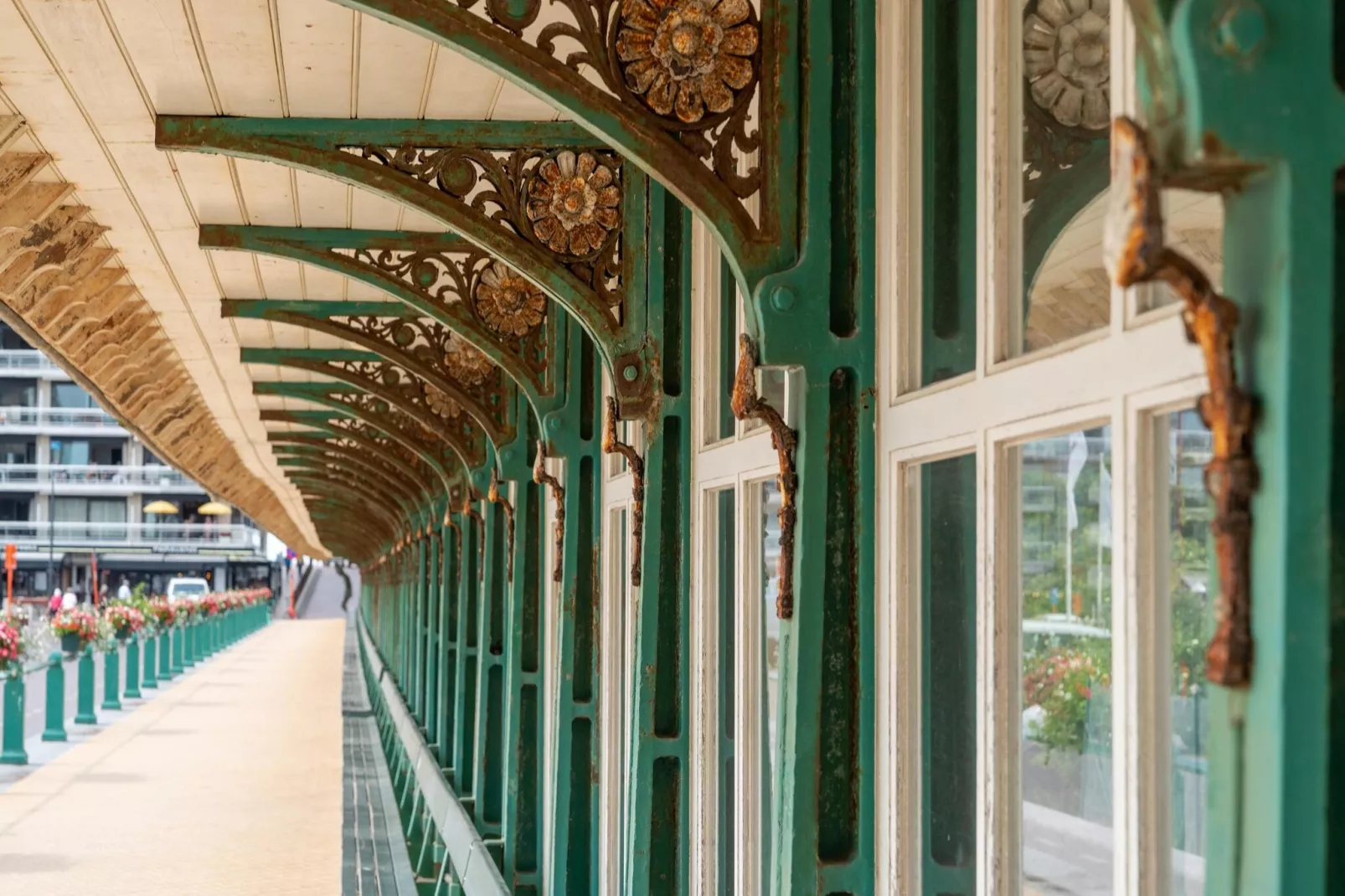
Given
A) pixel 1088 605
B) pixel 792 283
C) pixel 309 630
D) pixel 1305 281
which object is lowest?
pixel 309 630

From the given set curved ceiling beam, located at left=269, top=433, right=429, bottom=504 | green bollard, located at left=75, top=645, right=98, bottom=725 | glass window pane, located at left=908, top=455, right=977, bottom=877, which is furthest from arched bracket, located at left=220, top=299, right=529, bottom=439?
green bollard, located at left=75, top=645, right=98, bottom=725

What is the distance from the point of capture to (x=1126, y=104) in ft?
6.25

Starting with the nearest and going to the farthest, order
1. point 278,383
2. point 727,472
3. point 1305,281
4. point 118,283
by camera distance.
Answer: point 1305,281, point 727,472, point 118,283, point 278,383

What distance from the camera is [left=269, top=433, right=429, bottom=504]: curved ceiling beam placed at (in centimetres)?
1723

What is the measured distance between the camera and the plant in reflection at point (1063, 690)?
2.07 m

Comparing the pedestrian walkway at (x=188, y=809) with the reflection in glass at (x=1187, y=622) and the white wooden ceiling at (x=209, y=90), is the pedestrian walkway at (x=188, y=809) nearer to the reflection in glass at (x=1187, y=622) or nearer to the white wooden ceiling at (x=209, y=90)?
the white wooden ceiling at (x=209, y=90)

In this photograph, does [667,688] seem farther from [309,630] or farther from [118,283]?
[309,630]

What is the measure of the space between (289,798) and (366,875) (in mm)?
5500

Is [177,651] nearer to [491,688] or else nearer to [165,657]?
[165,657]

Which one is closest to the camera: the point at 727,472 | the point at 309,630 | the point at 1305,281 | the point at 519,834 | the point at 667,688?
the point at 1305,281

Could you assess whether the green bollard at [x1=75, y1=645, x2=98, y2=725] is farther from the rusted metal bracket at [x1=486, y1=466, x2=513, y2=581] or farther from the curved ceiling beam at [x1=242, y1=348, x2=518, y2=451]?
the rusted metal bracket at [x1=486, y1=466, x2=513, y2=581]

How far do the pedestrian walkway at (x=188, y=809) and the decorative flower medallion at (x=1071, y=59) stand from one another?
8.63 m

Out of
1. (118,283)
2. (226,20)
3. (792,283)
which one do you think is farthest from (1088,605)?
(118,283)

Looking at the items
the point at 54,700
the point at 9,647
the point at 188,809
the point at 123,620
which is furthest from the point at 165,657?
the point at 188,809
